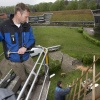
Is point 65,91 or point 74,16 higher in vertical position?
point 65,91

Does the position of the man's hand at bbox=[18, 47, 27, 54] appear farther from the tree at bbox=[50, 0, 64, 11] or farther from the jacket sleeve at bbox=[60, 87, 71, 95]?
the tree at bbox=[50, 0, 64, 11]

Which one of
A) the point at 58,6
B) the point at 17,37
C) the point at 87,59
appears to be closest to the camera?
the point at 17,37

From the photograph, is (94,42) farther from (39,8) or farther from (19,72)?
(39,8)

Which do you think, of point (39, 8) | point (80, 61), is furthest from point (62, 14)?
point (80, 61)

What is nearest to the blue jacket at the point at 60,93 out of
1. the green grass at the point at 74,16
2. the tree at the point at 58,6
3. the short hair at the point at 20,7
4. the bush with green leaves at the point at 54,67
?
the short hair at the point at 20,7

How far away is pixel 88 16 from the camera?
58875 mm

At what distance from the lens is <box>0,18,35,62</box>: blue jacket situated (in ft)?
15.0

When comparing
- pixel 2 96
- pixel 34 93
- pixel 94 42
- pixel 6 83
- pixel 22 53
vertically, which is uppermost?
pixel 22 53

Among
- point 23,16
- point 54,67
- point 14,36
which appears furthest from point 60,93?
point 54,67

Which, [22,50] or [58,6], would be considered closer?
[22,50]

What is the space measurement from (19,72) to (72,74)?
1212 centimetres

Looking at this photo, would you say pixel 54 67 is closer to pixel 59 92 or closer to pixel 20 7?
pixel 59 92

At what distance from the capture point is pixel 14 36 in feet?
15.0

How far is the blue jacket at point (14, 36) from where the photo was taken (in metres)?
4.56
